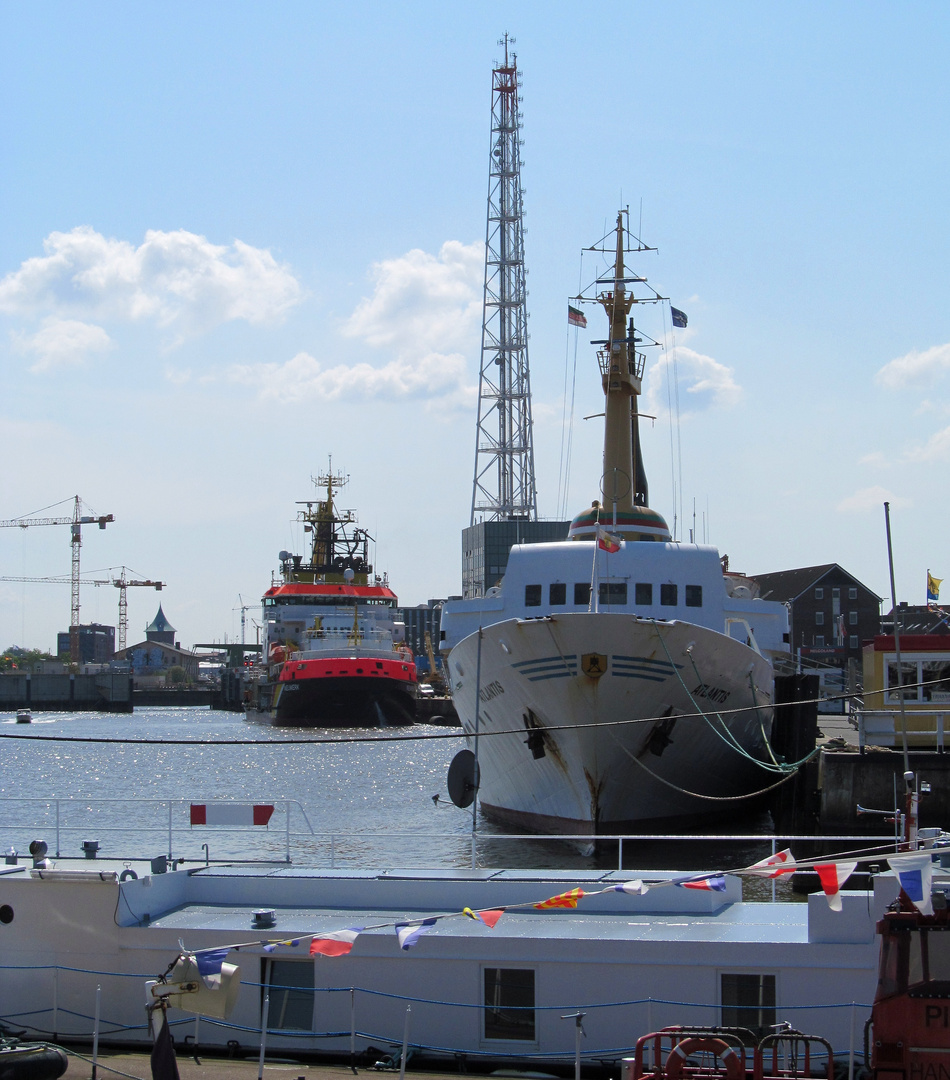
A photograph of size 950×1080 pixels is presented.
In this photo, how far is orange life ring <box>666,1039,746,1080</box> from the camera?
791 cm

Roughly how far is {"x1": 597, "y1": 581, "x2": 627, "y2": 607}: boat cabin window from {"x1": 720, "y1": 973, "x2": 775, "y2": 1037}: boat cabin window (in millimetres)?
17333

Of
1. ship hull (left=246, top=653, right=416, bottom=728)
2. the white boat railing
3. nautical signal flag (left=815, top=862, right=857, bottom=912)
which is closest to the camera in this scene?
nautical signal flag (left=815, top=862, right=857, bottom=912)

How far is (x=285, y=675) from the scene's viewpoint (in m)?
75.9

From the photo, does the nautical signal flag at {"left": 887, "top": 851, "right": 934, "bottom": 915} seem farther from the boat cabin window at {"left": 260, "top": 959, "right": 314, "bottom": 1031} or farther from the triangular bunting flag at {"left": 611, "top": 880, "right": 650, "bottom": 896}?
the boat cabin window at {"left": 260, "top": 959, "right": 314, "bottom": 1031}

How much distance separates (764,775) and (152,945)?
2041 centimetres

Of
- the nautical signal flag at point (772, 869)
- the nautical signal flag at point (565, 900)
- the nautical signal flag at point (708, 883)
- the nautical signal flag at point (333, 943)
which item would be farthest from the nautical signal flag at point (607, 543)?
the nautical signal flag at point (333, 943)

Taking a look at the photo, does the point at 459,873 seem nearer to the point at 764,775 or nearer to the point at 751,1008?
the point at 751,1008

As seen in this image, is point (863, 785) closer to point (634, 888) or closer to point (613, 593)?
point (613, 593)

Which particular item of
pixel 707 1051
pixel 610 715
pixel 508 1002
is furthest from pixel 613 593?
pixel 707 1051

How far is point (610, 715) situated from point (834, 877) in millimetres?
14134

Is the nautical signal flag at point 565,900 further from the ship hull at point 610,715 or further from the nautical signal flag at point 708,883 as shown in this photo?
the ship hull at point 610,715

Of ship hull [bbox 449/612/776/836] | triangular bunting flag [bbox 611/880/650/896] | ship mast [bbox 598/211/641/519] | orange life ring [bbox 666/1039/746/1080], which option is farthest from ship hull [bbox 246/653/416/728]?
orange life ring [bbox 666/1039/746/1080]

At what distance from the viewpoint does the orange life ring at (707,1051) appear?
312 inches

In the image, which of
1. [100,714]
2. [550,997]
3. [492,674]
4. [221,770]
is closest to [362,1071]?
[550,997]
